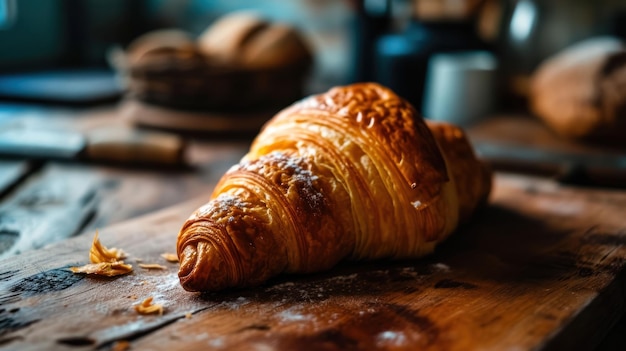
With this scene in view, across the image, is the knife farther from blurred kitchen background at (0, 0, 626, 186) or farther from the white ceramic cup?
the white ceramic cup

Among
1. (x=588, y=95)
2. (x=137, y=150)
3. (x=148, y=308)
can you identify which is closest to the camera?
(x=148, y=308)

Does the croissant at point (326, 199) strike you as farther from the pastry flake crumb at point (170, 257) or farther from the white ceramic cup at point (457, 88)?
the white ceramic cup at point (457, 88)

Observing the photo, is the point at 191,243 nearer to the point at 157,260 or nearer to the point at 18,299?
the point at 157,260

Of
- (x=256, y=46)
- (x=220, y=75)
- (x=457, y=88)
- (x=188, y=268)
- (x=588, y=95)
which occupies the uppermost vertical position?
(x=256, y=46)

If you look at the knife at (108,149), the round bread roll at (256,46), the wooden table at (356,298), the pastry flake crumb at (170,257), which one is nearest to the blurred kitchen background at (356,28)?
the round bread roll at (256,46)

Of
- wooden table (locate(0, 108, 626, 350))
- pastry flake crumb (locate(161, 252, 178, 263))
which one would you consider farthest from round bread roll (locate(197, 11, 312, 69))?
pastry flake crumb (locate(161, 252, 178, 263))

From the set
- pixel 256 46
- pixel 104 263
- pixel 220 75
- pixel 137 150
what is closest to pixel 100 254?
pixel 104 263

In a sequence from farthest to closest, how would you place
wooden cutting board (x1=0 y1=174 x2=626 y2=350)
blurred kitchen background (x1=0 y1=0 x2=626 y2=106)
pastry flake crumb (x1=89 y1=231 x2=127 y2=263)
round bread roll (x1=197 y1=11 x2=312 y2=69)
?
blurred kitchen background (x1=0 y1=0 x2=626 y2=106) → round bread roll (x1=197 y1=11 x2=312 y2=69) → pastry flake crumb (x1=89 y1=231 x2=127 y2=263) → wooden cutting board (x1=0 y1=174 x2=626 y2=350)

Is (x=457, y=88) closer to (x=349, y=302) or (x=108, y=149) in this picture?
(x=108, y=149)
